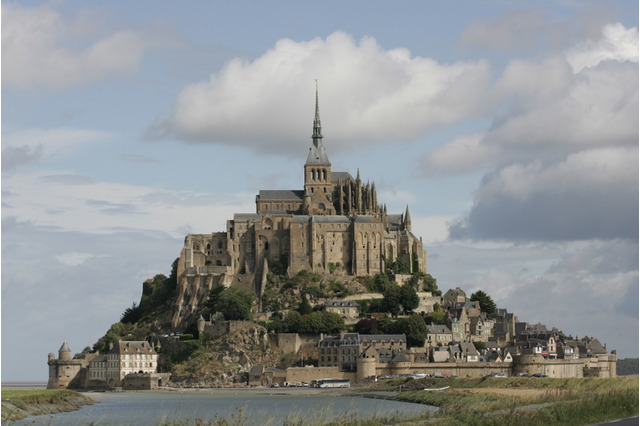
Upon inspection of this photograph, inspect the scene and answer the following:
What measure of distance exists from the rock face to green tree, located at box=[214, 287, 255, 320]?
2.93m

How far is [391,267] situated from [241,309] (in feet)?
62.9

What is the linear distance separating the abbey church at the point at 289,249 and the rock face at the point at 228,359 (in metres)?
9.51

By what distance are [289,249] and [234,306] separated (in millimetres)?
11106

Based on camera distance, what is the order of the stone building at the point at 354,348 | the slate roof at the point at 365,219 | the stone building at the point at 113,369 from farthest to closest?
1. the slate roof at the point at 365,219
2. the stone building at the point at 113,369
3. the stone building at the point at 354,348

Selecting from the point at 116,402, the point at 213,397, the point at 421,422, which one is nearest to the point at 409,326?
the point at 213,397

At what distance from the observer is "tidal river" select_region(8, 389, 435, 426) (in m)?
58.5

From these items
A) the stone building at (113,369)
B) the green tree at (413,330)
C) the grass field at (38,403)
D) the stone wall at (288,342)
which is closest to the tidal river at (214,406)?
the grass field at (38,403)

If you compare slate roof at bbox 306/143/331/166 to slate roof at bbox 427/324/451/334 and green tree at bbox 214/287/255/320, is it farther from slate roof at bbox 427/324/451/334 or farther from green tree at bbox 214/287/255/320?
slate roof at bbox 427/324/451/334

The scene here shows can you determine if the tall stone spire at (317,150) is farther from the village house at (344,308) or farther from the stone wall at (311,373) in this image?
the stone wall at (311,373)

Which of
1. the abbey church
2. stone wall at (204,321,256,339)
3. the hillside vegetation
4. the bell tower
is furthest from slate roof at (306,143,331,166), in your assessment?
the hillside vegetation

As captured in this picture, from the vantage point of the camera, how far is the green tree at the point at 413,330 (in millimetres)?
100688

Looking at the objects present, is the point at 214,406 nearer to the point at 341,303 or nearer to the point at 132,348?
the point at 132,348

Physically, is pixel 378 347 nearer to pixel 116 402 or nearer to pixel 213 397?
pixel 213 397

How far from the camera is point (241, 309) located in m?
106
